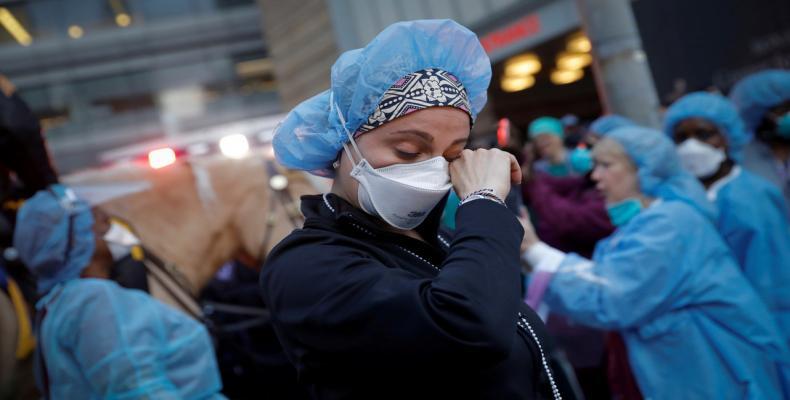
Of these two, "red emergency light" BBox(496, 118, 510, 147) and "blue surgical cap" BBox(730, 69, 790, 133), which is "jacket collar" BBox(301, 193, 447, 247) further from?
"blue surgical cap" BBox(730, 69, 790, 133)

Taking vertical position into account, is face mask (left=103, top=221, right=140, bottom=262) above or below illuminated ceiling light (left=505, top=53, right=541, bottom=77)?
below

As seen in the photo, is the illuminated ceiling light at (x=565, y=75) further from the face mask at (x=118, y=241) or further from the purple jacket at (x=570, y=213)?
the face mask at (x=118, y=241)

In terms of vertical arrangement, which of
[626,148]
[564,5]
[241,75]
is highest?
[241,75]

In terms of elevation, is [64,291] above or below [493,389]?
above

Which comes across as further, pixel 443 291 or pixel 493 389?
pixel 493 389

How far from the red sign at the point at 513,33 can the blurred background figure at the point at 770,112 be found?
2.76 m

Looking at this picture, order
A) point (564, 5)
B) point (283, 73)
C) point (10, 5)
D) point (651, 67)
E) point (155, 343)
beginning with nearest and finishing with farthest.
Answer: point (155, 343)
point (651, 67)
point (564, 5)
point (283, 73)
point (10, 5)

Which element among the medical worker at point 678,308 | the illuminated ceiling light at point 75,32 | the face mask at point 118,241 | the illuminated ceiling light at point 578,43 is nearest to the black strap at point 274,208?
the face mask at point 118,241

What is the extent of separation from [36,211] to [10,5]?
22013 millimetres

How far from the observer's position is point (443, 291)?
1.15 m

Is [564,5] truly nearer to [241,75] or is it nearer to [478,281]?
[478,281]

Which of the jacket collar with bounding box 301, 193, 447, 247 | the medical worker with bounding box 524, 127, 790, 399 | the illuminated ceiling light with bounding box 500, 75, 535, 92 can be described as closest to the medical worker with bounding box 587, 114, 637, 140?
the medical worker with bounding box 524, 127, 790, 399

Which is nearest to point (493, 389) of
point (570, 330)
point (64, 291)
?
point (64, 291)

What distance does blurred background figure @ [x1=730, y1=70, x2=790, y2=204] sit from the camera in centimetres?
395
